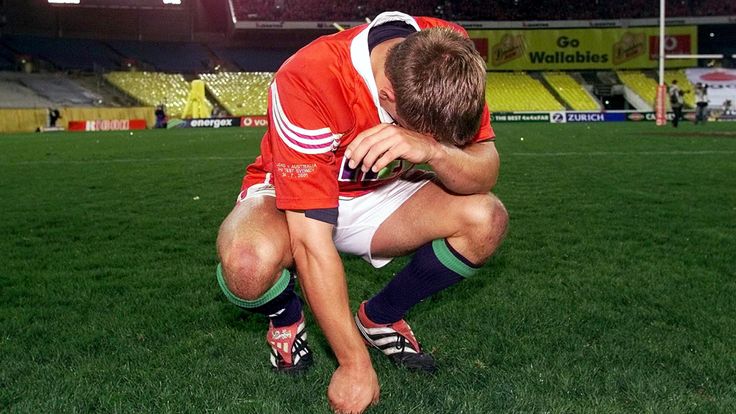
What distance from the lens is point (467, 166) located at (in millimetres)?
2379

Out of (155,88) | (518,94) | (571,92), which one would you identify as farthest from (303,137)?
(571,92)

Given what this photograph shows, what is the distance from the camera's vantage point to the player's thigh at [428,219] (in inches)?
106

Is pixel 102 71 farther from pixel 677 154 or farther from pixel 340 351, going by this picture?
pixel 340 351

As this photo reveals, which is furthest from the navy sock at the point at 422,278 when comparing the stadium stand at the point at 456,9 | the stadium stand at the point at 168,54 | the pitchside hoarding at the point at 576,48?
the stadium stand at the point at 168,54

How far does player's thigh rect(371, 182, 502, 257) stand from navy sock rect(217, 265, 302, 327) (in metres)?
0.40

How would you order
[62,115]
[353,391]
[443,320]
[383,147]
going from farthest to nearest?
[62,115], [443,320], [353,391], [383,147]

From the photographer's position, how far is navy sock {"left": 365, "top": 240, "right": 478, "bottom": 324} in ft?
9.00

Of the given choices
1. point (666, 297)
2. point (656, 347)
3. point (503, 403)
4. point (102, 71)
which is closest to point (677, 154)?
point (666, 297)

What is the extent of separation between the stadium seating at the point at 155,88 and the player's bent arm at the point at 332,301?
38.3m

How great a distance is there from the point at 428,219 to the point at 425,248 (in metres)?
0.12

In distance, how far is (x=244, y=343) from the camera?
9.53ft

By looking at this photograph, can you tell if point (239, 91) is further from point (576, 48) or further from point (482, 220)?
point (482, 220)

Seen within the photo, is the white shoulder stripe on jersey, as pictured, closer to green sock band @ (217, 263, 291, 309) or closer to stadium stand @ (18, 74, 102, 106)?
green sock band @ (217, 263, 291, 309)

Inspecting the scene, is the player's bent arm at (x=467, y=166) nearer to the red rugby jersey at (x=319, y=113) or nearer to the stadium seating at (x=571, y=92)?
the red rugby jersey at (x=319, y=113)
